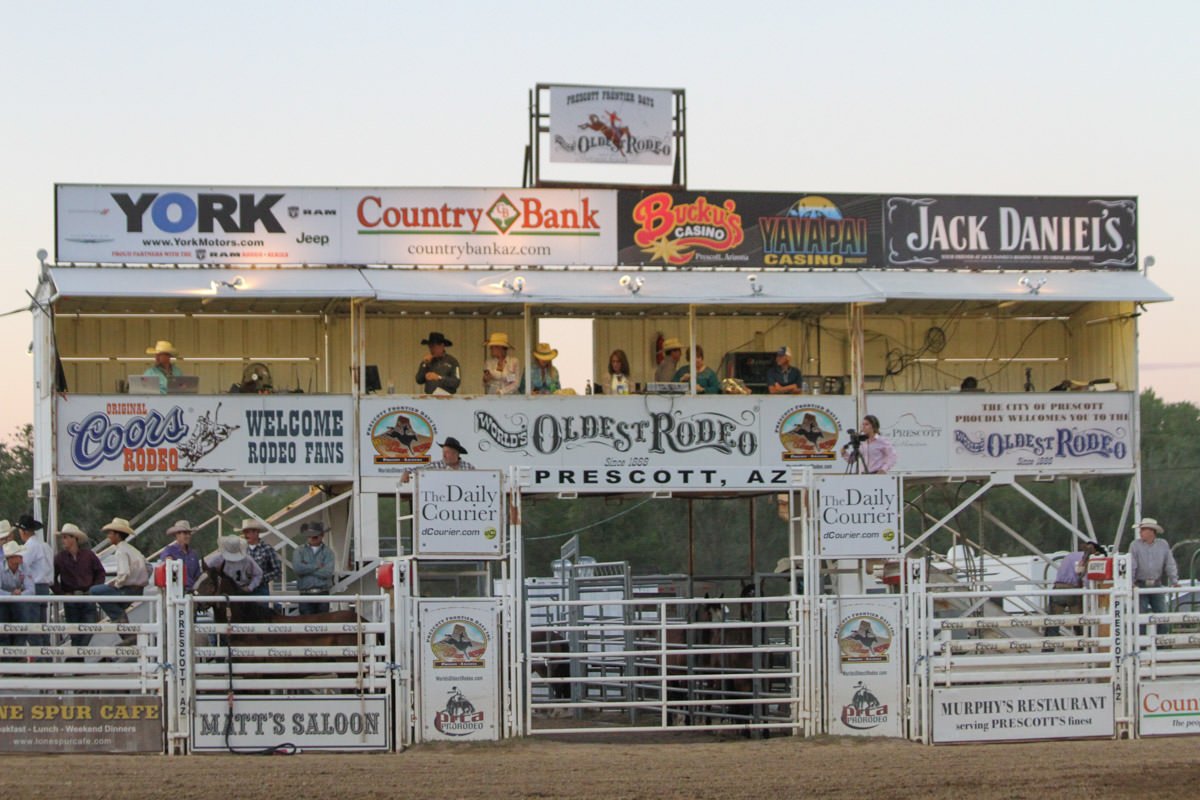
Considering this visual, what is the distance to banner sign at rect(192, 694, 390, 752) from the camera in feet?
54.0

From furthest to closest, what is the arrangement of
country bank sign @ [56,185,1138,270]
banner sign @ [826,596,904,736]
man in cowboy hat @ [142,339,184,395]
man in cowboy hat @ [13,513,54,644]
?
country bank sign @ [56,185,1138,270] → man in cowboy hat @ [142,339,184,395] → man in cowboy hat @ [13,513,54,644] → banner sign @ [826,596,904,736]

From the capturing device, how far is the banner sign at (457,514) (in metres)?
17.2

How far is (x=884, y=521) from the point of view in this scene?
698 inches

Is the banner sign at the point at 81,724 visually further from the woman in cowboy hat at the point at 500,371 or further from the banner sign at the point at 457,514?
the woman in cowboy hat at the point at 500,371

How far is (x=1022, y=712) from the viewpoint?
17.3 metres

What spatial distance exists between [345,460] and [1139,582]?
371 inches

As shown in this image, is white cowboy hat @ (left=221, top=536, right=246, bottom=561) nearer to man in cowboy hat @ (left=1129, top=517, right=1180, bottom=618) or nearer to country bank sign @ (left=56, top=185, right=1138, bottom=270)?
country bank sign @ (left=56, top=185, right=1138, bottom=270)

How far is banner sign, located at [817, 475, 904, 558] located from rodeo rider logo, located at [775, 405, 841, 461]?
18.3 ft

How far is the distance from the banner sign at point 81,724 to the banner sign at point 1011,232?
11969mm

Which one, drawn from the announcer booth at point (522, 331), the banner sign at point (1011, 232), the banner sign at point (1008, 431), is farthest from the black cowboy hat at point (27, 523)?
the banner sign at point (1011, 232)

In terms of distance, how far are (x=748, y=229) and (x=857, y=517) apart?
23.1 ft

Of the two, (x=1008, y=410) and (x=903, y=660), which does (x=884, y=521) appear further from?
(x=1008, y=410)

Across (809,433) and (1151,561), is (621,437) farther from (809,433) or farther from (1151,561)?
(1151,561)

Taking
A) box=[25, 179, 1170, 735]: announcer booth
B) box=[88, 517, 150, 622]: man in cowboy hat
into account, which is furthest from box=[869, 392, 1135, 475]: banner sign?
box=[88, 517, 150, 622]: man in cowboy hat
